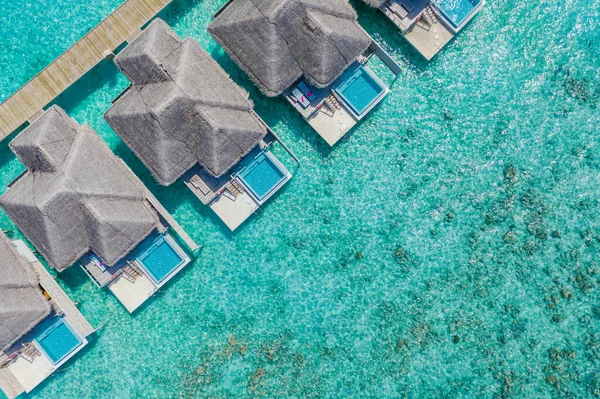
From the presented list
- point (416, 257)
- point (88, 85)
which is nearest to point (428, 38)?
point (416, 257)

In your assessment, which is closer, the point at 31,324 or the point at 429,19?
the point at 31,324

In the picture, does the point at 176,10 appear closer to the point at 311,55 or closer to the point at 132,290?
the point at 311,55

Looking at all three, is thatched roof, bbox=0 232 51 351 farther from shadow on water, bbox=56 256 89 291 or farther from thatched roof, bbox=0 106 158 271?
shadow on water, bbox=56 256 89 291

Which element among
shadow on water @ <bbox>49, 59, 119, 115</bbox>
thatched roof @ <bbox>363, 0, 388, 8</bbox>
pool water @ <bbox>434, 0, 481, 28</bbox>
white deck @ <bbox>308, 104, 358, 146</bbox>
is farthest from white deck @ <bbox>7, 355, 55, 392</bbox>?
pool water @ <bbox>434, 0, 481, 28</bbox>

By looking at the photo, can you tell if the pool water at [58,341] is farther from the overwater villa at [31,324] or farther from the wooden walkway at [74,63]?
the wooden walkway at [74,63]

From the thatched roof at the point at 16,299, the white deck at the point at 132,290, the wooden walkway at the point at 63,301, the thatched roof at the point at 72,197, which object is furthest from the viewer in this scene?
the white deck at the point at 132,290

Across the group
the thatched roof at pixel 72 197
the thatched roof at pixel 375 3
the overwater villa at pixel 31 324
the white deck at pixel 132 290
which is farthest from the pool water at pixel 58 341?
the thatched roof at pixel 375 3

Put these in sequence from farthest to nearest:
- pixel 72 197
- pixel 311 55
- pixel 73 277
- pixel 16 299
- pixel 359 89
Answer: pixel 73 277 → pixel 359 89 → pixel 16 299 → pixel 311 55 → pixel 72 197
